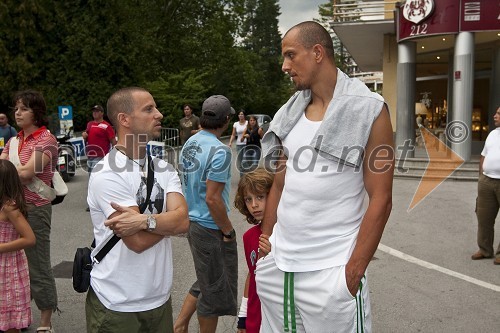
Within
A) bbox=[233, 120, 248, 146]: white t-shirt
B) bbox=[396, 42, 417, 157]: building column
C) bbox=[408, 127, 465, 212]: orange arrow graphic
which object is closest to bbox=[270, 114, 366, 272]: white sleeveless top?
bbox=[408, 127, 465, 212]: orange arrow graphic

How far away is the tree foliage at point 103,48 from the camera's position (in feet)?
81.0

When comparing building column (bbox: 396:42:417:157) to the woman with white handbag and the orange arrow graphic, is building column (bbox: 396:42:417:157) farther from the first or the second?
the woman with white handbag

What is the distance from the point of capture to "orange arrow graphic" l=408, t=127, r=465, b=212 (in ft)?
38.4

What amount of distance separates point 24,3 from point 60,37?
2262mm

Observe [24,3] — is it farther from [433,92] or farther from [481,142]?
[481,142]

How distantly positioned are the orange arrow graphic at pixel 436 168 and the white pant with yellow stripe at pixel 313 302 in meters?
7.84

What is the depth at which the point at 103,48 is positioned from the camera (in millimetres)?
25531

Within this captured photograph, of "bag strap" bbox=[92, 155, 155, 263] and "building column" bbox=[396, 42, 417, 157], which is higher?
"building column" bbox=[396, 42, 417, 157]

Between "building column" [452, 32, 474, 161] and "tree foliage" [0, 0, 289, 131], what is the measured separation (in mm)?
16295

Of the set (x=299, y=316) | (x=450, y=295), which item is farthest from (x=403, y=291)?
(x=299, y=316)

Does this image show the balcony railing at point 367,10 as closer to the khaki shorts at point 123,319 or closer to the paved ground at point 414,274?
the paved ground at point 414,274

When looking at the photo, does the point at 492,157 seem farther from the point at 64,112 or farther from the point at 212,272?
the point at 64,112

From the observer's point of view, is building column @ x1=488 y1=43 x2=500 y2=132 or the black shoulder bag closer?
the black shoulder bag

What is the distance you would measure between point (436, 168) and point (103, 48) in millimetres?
18037
